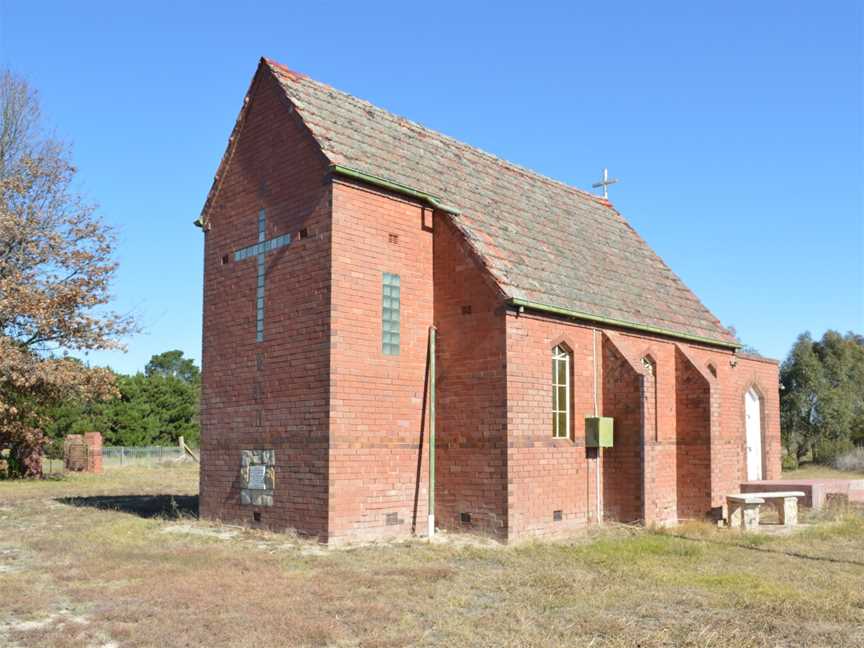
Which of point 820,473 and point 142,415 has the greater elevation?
point 142,415

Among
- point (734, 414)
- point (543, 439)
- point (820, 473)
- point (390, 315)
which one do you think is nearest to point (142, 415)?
point (820, 473)

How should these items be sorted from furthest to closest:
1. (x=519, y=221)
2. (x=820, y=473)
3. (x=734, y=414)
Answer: (x=820, y=473), (x=734, y=414), (x=519, y=221)

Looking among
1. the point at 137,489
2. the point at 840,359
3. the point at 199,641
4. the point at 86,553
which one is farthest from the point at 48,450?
the point at 840,359

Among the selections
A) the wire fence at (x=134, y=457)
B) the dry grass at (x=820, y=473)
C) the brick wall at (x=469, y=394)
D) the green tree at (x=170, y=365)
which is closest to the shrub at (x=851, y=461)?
the dry grass at (x=820, y=473)

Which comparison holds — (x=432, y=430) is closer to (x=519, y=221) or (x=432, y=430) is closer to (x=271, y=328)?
(x=271, y=328)

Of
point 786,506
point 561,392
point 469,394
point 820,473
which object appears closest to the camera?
Answer: point 469,394

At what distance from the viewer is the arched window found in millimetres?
15930

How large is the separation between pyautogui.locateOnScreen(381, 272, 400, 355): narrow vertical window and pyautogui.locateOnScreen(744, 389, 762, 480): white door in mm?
15645

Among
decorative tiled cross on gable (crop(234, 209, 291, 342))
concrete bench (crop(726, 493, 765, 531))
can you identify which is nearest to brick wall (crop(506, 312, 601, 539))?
concrete bench (crop(726, 493, 765, 531))

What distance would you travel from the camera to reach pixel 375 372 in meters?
14.4

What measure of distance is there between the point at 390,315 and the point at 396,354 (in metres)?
0.72

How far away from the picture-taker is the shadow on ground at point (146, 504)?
17.8 metres

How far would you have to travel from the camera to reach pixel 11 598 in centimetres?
927

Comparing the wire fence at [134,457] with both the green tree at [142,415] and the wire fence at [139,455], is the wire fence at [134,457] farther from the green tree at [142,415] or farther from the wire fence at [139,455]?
the green tree at [142,415]
